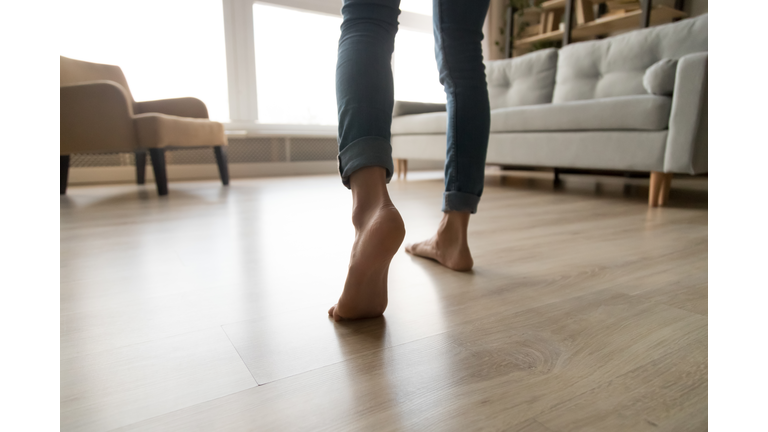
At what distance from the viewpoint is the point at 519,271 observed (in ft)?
2.81

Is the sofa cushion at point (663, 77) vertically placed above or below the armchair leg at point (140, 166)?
above

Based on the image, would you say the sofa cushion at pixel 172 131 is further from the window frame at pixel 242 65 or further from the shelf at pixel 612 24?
the shelf at pixel 612 24

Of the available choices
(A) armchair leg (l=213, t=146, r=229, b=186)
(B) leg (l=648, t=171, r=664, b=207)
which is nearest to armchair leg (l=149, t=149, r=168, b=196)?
(A) armchair leg (l=213, t=146, r=229, b=186)

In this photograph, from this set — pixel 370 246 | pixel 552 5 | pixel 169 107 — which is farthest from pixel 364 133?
pixel 552 5

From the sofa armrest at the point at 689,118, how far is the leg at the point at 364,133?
158 cm

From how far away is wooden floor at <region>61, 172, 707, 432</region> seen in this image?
0.41m

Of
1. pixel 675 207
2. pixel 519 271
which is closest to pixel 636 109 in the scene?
pixel 675 207

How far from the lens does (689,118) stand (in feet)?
5.62

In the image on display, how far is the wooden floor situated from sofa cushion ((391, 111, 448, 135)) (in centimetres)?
176

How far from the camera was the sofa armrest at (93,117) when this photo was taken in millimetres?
2109

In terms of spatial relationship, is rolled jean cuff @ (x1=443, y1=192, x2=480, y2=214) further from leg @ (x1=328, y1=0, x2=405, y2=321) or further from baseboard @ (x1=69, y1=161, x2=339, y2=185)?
baseboard @ (x1=69, y1=161, x2=339, y2=185)

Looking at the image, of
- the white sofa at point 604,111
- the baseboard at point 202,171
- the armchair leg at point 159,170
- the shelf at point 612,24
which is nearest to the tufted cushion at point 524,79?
the white sofa at point 604,111
